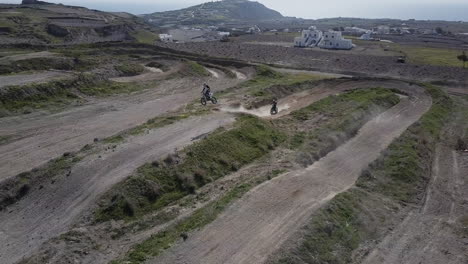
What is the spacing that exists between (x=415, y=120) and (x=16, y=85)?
4548 cm

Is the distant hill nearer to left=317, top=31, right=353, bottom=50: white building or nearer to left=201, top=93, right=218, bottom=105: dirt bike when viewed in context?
left=317, top=31, right=353, bottom=50: white building

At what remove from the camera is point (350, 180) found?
32.5 metres

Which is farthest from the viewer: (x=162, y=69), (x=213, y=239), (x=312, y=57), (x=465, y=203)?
(x=312, y=57)

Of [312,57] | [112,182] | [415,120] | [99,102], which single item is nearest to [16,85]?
[99,102]

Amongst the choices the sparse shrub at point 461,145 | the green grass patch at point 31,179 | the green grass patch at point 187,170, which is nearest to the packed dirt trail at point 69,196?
the green grass patch at point 31,179

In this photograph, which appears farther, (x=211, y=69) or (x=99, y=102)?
(x=211, y=69)

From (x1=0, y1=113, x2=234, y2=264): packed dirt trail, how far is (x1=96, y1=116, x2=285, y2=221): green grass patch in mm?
949

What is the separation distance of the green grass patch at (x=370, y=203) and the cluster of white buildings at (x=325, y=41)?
101m

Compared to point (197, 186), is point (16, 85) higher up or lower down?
higher up

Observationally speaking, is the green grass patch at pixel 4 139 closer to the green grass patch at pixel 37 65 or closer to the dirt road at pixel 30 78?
the dirt road at pixel 30 78

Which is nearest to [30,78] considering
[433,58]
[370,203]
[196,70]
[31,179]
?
[196,70]

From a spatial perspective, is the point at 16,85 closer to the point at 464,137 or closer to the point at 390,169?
the point at 390,169

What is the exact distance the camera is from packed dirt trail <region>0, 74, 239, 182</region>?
32.3m

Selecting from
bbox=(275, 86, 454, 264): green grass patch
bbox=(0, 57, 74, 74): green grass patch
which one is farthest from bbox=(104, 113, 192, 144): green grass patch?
bbox=(0, 57, 74, 74): green grass patch
